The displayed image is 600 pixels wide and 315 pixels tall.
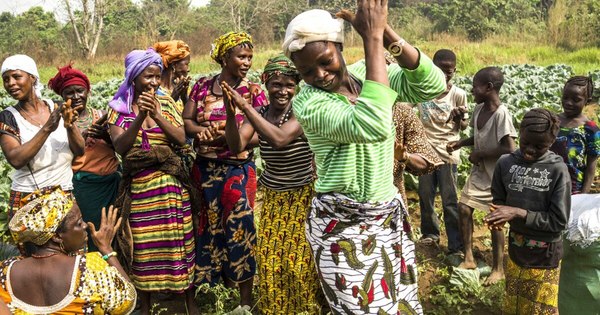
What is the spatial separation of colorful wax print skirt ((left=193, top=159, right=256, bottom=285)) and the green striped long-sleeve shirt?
66.4 inches

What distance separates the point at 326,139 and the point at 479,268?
3072 mm

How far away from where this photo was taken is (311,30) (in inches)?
88.9

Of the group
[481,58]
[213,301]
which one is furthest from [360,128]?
[481,58]

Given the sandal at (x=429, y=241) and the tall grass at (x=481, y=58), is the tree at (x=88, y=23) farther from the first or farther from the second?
the sandal at (x=429, y=241)

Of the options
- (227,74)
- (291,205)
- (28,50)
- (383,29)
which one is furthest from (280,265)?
(28,50)

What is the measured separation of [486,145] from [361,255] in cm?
250

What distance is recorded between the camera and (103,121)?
4129 millimetres

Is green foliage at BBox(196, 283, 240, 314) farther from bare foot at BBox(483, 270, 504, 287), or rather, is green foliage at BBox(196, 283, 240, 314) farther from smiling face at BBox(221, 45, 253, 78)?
bare foot at BBox(483, 270, 504, 287)

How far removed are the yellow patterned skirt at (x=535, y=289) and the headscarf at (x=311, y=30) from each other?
2.00m

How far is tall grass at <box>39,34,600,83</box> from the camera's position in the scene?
19.9 m

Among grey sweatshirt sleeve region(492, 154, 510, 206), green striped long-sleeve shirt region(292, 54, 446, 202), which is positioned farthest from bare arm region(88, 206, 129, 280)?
grey sweatshirt sleeve region(492, 154, 510, 206)

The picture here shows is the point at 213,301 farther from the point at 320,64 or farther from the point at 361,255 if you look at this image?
the point at 320,64

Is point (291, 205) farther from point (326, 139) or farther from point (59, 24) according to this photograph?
point (59, 24)

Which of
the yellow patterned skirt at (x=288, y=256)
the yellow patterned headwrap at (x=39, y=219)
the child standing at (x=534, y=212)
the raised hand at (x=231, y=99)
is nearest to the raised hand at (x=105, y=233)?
the yellow patterned headwrap at (x=39, y=219)
